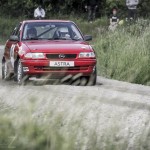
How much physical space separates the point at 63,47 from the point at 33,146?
32.2ft

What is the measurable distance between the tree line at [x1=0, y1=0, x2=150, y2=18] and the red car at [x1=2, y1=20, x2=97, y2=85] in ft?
95.3

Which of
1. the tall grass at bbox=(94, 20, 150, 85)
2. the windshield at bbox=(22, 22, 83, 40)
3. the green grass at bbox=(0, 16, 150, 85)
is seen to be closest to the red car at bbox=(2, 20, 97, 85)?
the windshield at bbox=(22, 22, 83, 40)

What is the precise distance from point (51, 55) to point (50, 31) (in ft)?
4.82

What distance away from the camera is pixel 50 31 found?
15.3m

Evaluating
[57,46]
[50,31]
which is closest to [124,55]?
[50,31]

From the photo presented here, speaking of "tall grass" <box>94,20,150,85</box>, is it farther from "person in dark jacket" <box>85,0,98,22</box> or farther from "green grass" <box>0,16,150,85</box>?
"person in dark jacket" <box>85,0,98,22</box>

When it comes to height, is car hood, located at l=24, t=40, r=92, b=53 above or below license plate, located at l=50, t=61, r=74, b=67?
above

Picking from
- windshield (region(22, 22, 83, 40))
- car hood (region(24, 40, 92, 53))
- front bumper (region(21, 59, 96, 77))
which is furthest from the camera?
windshield (region(22, 22, 83, 40))

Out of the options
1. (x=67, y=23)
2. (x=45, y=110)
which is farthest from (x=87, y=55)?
(x=45, y=110)

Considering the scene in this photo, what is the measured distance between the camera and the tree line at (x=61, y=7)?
44.5 m

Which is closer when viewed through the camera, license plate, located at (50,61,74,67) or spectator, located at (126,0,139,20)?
license plate, located at (50,61,74,67)

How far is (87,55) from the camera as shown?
14219 millimetres

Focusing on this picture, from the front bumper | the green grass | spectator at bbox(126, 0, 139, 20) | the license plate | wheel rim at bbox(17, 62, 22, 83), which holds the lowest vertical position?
spectator at bbox(126, 0, 139, 20)

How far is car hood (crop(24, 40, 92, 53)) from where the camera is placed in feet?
46.0
